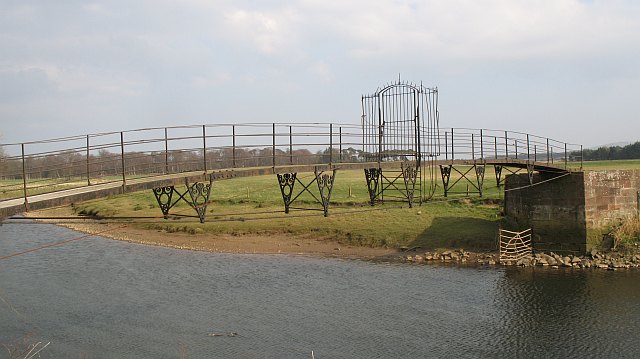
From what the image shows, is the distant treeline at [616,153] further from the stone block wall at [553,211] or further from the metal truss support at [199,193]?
the metal truss support at [199,193]

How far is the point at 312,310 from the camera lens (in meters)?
23.2

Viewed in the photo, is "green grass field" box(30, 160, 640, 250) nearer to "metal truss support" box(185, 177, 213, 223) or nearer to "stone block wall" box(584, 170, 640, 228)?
"stone block wall" box(584, 170, 640, 228)

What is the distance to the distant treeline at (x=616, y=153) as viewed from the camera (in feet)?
236

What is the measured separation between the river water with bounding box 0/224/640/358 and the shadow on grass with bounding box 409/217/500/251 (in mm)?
3698

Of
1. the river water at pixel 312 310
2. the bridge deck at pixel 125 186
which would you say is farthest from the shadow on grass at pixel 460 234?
the bridge deck at pixel 125 186

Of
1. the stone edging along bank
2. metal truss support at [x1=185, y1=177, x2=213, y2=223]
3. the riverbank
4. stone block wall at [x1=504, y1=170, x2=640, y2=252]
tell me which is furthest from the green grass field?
metal truss support at [x1=185, y1=177, x2=213, y2=223]

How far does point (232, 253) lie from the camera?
118ft

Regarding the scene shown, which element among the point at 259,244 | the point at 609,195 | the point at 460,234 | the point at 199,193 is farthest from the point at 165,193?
the point at 609,195

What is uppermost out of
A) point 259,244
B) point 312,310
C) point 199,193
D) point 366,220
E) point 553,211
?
point 199,193

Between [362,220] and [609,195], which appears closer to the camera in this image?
[609,195]

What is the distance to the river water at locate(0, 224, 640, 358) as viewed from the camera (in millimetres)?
19188

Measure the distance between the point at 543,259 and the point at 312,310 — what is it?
15.5m

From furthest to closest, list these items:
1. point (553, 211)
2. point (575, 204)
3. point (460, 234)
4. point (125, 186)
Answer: point (460, 234) < point (553, 211) < point (575, 204) < point (125, 186)

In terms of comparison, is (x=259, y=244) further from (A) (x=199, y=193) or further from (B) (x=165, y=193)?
(B) (x=165, y=193)
